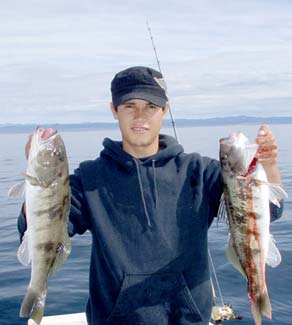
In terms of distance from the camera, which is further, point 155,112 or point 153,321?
point 155,112

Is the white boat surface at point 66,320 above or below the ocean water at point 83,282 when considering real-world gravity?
above

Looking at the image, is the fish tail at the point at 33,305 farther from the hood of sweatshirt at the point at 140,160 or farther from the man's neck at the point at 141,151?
the man's neck at the point at 141,151

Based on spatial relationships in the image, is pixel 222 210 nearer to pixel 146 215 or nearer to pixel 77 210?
pixel 146 215

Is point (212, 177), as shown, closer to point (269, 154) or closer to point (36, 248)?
point (269, 154)

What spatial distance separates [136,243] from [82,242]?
980cm

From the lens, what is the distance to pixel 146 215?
15.6ft

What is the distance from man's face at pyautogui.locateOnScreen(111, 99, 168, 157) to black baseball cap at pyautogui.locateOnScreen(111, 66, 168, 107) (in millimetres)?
55

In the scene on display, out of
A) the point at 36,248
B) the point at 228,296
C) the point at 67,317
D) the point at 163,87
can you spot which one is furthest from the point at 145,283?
the point at 228,296

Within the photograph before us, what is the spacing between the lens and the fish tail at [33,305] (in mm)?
4359

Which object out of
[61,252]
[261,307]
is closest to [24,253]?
[61,252]

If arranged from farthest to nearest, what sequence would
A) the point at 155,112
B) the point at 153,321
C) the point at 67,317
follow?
the point at 67,317
the point at 155,112
the point at 153,321

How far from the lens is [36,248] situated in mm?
4453

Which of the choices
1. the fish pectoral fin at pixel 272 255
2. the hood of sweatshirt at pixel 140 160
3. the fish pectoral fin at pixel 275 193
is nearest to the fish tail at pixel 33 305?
the hood of sweatshirt at pixel 140 160

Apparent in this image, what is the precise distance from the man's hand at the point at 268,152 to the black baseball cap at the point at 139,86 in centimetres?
109
